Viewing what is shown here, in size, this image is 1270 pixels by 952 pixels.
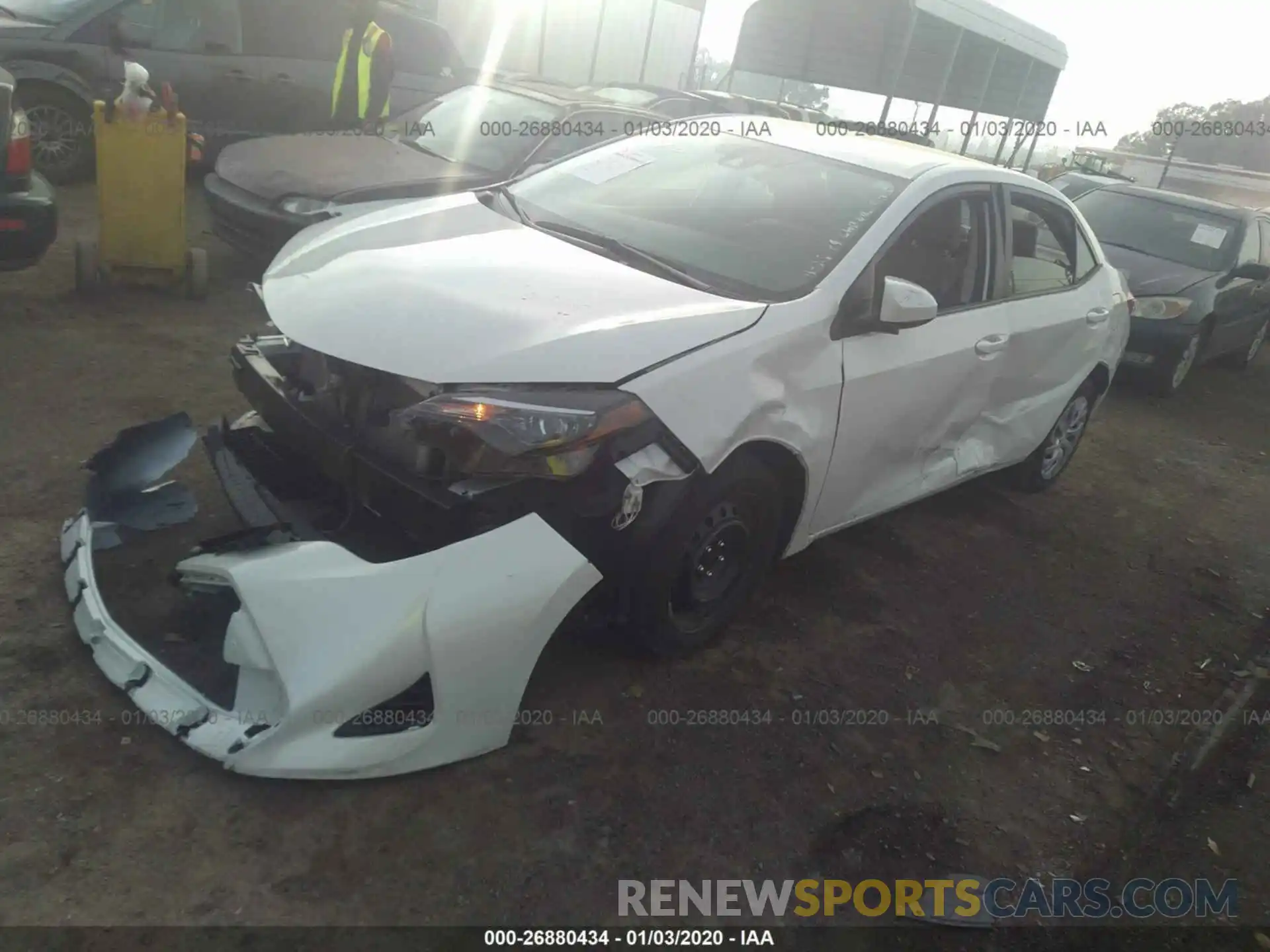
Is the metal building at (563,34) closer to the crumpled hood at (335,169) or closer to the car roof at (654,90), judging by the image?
the car roof at (654,90)

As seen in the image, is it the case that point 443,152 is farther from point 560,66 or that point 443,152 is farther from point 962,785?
point 560,66

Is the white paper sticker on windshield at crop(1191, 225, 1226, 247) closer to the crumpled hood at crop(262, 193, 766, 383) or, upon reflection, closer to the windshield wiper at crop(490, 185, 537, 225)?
the windshield wiper at crop(490, 185, 537, 225)

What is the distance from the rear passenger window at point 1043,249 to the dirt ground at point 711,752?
1261mm

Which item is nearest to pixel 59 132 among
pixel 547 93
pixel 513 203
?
pixel 547 93

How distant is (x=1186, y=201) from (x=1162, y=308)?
5.55 ft

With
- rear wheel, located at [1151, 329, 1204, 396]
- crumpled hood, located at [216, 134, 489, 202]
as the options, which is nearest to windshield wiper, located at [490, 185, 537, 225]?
crumpled hood, located at [216, 134, 489, 202]

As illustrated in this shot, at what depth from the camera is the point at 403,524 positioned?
2494 millimetres

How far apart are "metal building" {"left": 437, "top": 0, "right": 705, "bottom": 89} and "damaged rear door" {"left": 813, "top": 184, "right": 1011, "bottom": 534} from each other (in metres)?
15.1

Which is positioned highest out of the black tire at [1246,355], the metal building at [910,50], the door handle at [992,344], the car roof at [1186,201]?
the metal building at [910,50]

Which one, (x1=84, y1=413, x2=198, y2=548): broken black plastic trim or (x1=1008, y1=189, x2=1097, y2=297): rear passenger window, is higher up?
(x1=1008, y1=189, x2=1097, y2=297): rear passenger window

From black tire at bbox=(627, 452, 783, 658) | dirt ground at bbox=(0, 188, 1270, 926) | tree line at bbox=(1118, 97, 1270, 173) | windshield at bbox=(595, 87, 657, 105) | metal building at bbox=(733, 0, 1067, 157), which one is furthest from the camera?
tree line at bbox=(1118, 97, 1270, 173)

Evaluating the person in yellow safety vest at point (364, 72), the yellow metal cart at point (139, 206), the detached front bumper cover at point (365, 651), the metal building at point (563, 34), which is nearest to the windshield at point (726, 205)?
the detached front bumper cover at point (365, 651)

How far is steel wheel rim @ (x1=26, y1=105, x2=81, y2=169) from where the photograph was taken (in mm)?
7461

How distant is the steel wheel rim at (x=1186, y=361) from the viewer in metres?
7.87
